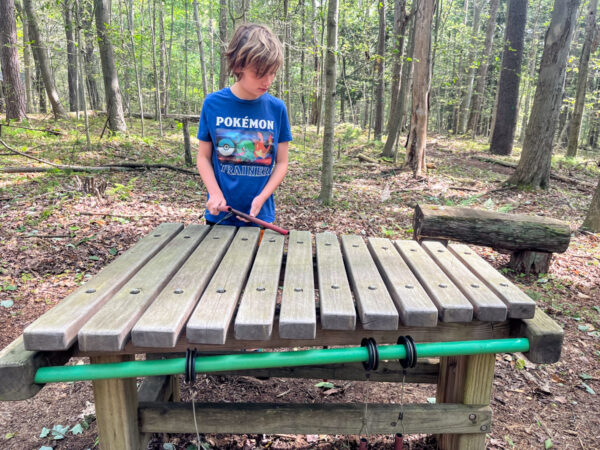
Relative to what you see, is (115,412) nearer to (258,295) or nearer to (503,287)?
(258,295)

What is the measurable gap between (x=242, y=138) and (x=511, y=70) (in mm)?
11969

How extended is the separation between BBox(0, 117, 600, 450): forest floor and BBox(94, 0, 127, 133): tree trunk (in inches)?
33.0

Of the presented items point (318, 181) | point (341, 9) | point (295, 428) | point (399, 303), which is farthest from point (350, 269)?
point (341, 9)

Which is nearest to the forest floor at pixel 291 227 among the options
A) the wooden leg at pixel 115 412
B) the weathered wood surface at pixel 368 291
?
the wooden leg at pixel 115 412

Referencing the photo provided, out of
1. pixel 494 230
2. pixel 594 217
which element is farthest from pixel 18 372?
pixel 594 217

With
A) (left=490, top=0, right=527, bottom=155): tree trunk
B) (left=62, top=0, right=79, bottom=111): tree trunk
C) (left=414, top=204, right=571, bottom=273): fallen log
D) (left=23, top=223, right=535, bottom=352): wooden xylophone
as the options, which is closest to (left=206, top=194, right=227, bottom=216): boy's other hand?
(left=23, top=223, right=535, bottom=352): wooden xylophone

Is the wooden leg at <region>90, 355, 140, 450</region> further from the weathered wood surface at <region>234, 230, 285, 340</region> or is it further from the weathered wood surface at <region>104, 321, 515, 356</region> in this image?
the weathered wood surface at <region>234, 230, 285, 340</region>

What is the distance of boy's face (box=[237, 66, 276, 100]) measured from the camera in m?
2.06

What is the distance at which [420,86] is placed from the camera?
868 centimetres

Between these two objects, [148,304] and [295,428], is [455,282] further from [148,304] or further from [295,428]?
[148,304]

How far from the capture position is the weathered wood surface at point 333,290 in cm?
138

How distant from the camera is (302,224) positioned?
5.75 meters

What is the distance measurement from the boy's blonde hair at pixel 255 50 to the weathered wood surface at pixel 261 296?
0.93 m

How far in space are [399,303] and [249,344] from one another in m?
0.60
